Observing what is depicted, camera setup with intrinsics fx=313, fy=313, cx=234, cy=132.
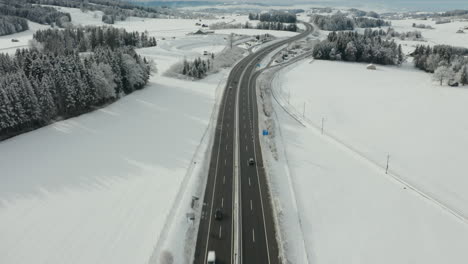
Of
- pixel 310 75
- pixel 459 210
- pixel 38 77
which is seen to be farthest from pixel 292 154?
pixel 310 75

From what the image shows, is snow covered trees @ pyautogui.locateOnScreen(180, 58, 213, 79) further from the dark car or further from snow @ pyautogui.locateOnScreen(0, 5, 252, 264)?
the dark car

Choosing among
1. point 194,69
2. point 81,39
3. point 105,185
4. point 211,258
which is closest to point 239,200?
point 211,258

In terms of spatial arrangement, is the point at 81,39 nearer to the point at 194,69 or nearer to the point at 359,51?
the point at 194,69

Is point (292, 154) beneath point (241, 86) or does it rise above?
beneath

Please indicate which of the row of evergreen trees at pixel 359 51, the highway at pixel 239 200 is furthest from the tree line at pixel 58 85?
the row of evergreen trees at pixel 359 51

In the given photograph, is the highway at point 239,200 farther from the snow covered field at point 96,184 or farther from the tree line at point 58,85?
the tree line at point 58,85

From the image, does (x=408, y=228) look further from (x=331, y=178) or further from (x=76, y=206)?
Answer: (x=76, y=206)
